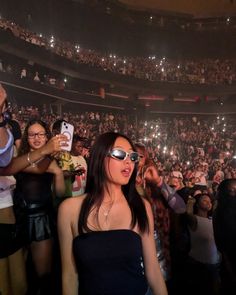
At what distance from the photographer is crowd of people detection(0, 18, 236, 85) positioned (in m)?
5.40

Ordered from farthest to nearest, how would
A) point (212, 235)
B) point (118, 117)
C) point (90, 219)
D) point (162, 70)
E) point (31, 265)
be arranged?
1. point (162, 70)
2. point (118, 117)
3. point (212, 235)
4. point (31, 265)
5. point (90, 219)

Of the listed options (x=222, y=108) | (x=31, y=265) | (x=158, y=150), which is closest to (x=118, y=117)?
(x=158, y=150)

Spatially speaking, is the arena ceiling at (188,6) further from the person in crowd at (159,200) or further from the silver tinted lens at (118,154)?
the silver tinted lens at (118,154)

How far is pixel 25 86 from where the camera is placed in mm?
4938

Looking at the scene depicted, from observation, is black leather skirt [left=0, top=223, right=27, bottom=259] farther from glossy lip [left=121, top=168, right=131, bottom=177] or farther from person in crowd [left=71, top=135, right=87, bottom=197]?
person in crowd [left=71, top=135, right=87, bottom=197]

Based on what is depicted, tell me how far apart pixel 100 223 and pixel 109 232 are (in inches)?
3.8

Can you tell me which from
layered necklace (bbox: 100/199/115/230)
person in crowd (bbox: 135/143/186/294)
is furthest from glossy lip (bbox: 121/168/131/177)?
person in crowd (bbox: 135/143/186/294)

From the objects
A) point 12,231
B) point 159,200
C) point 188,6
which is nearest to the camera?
point 12,231

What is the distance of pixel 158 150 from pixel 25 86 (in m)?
→ 2.60

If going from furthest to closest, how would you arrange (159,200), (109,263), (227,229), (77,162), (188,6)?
(188,6) < (77,162) < (227,229) < (159,200) < (109,263)

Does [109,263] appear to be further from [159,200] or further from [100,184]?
[159,200]

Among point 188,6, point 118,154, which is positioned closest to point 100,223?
point 118,154

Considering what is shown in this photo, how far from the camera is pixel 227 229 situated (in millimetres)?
2926

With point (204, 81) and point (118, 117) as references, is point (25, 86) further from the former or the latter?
point (204, 81)
